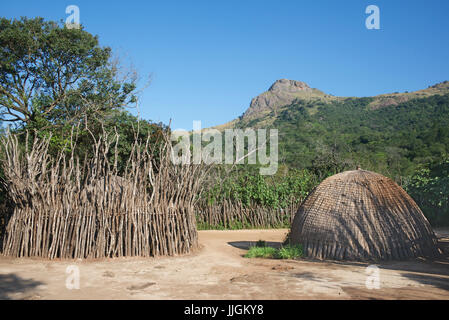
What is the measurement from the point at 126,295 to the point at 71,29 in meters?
14.1

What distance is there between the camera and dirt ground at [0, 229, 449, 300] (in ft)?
16.1

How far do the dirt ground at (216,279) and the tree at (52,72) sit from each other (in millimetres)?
8753

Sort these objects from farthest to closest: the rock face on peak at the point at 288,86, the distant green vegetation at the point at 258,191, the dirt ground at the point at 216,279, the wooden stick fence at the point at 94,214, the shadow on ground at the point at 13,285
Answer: the rock face on peak at the point at 288,86
the distant green vegetation at the point at 258,191
the wooden stick fence at the point at 94,214
the shadow on ground at the point at 13,285
the dirt ground at the point at 216,279

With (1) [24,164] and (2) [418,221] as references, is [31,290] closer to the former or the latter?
(1) [24,164]

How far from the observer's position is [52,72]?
15.9m

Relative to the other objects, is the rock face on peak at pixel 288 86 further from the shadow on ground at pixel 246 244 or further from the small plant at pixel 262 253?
the small plant at pixel 262 253

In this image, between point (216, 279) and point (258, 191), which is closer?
point (216, 279)

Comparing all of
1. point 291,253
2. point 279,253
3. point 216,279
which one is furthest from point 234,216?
point 216,279

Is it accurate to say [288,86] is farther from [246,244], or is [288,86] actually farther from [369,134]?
[246,244]

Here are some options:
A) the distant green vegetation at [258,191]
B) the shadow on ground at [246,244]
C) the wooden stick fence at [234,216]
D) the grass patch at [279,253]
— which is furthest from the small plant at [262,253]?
the distant green vegetation at [258,191]

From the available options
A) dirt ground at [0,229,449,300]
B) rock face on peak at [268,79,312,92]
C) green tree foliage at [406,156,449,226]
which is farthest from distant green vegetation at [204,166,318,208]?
rock face on peak at [268,79,312,92]

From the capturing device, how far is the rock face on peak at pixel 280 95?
79750mm

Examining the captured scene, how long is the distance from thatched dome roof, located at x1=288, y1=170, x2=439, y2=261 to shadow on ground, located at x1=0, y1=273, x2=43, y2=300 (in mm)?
5021

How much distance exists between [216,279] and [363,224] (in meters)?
3.17
